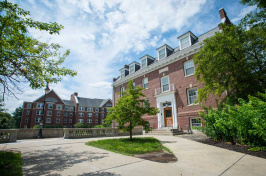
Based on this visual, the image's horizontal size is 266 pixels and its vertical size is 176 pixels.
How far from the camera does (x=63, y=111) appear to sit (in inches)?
2047

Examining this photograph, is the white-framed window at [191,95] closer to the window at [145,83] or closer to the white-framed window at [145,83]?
the white-framed window at [145,83]

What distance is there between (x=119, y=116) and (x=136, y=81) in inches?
578

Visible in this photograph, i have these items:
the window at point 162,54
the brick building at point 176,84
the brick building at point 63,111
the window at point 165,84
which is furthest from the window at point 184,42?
the brick building at point 63,111

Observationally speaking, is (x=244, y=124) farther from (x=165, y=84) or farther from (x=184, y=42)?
(x=184, y=42)

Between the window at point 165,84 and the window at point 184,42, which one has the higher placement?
the window at point 184,42

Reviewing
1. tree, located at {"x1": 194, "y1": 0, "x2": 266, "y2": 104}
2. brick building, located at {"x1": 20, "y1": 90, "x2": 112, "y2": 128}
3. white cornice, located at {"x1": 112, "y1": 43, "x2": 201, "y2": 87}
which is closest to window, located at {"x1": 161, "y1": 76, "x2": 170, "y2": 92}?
white cornice, located at {"x1": 112, "y1": 43, "x2": 201, "y2": 87}

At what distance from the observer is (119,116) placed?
912cm

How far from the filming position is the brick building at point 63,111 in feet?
155

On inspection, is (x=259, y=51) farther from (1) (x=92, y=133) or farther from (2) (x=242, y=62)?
(1) (x=92, y=133)

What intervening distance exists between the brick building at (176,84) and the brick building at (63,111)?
3886cm

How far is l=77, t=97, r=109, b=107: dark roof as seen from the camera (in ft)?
185

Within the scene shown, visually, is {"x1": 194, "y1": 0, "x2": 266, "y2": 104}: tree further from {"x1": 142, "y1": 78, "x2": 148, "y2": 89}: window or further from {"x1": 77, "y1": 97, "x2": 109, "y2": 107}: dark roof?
{"x1": 77, "y1": 97, "x2": 109, "y2": 107}: dark roof

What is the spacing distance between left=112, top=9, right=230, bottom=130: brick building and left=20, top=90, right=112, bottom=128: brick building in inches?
1530

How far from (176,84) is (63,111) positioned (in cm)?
4656
